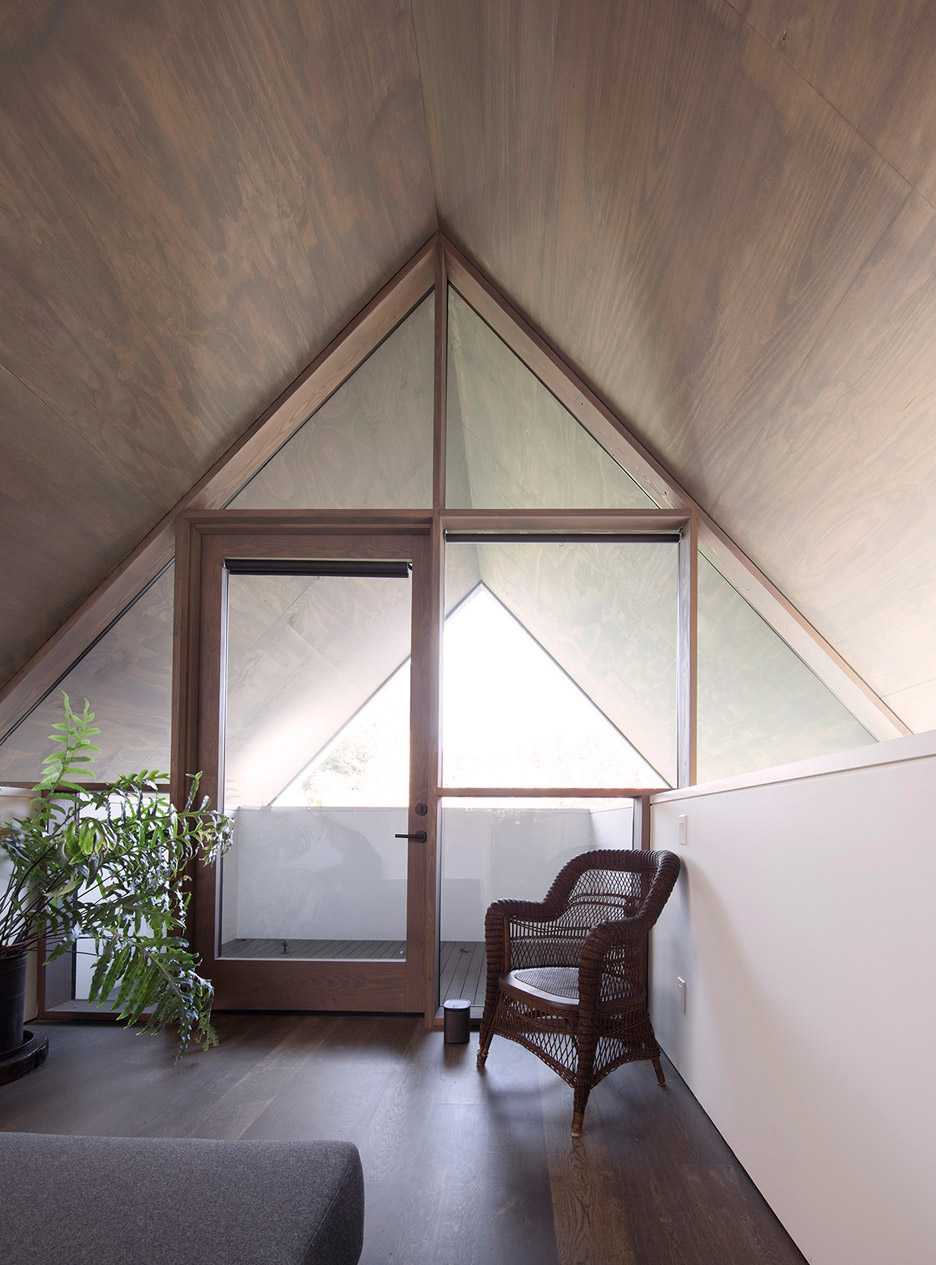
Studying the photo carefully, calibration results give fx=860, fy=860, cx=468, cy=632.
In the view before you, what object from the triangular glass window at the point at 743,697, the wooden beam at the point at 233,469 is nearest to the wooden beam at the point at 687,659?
the triangular glass window at the point at 743,697

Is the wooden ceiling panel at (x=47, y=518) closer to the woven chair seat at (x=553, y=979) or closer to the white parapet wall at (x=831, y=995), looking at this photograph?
the woven chair seat at (x=553, y=979)

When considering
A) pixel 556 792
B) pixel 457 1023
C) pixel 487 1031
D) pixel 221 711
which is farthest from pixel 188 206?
pixel 457 1023

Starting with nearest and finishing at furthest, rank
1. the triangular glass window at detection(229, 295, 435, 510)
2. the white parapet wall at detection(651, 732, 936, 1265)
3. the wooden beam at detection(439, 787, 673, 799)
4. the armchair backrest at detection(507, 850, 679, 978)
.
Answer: the white parapet wall at detection(651, 732, 936, 1265) < the armchair backrest at detection(507, 850, 679, 978) < the wooden beam at detection(439, 787, 673, 799) < the triangular glass window at detection(229, 295, 435, 510)

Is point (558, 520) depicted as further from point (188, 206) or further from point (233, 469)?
point (188, 206)

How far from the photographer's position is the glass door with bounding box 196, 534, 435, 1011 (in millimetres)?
4016

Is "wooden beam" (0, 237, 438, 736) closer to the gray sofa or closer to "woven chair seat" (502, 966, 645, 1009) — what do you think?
"woven chair seat" (502, 966, 645, 1009)

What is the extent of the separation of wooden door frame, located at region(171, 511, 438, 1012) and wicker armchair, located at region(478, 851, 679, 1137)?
0.63 metres

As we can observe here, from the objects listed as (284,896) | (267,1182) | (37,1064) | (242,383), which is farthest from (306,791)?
(267,1182)

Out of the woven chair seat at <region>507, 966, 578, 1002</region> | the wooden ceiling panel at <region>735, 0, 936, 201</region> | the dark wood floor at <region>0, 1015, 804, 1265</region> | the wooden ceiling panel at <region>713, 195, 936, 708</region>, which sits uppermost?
the wooden ceiling panel at <region>735, 0, 936, 201</region>

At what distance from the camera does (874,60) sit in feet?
6.05

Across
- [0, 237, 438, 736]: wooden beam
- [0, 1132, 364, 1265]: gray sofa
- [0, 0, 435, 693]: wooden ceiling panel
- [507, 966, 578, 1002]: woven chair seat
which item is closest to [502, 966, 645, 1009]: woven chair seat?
[507, 966, 578, 1002]: woven chair seat

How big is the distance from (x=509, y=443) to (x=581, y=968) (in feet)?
8.31

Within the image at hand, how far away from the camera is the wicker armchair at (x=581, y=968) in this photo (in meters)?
2.88

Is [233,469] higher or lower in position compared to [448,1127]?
higher
